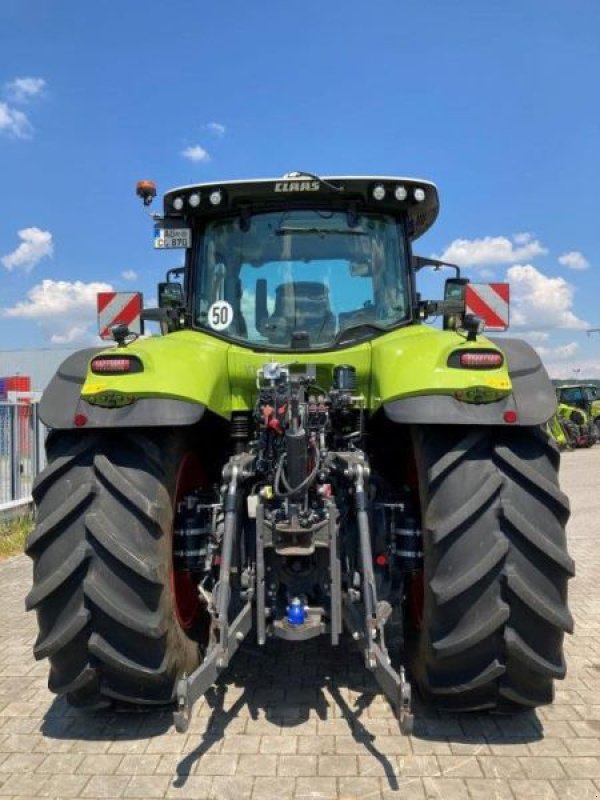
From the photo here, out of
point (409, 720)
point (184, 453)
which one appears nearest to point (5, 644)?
point (184, 453)

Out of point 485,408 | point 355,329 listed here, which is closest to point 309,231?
point 355,329

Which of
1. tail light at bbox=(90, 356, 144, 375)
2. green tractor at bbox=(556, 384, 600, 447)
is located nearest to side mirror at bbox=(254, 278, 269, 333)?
tail light at bbox=(90, 356, 144, 375)

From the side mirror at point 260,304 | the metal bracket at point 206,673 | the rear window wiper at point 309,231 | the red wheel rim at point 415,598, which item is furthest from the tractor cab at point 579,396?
the metal bracket at point 206,673

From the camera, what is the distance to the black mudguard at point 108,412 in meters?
3.16

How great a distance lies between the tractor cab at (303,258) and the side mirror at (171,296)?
0.20 metres

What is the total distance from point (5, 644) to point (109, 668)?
75.4 inches

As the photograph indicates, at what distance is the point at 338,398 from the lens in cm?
365

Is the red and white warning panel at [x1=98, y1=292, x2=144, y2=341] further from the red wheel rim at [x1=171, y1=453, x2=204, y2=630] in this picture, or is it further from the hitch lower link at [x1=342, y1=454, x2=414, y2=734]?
the hitch lower link at [x1=342, y1=454, x2=414, y2=734]

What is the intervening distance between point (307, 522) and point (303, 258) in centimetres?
170

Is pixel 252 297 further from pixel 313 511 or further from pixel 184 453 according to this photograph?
pixel 313 511

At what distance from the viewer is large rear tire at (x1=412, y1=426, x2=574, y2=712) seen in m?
3.03

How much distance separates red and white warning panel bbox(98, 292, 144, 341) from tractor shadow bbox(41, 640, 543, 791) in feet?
7.70

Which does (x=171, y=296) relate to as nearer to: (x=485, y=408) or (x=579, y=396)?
(x=485, y=408)

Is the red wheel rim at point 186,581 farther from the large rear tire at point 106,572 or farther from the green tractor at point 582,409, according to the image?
the green tractor at point 582,409
